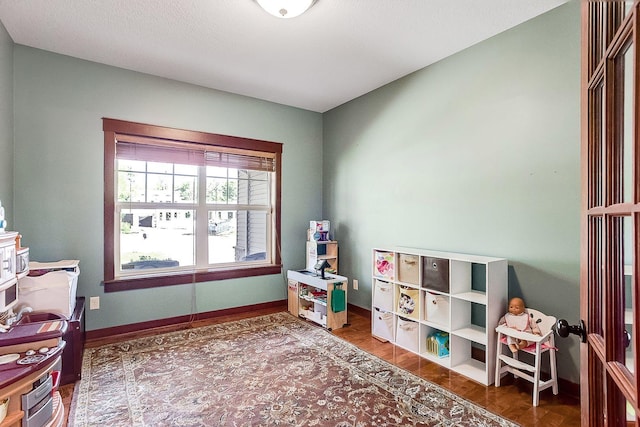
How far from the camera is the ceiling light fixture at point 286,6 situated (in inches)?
82.7

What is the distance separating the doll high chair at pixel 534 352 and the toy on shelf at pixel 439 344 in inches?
17.3

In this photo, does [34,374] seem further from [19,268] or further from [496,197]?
[496,197]

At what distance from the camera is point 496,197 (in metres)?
2.59

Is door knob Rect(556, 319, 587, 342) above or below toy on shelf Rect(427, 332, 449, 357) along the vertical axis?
above

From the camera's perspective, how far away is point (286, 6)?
2137 mm

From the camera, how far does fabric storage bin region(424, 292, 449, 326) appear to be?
2646 millimetres

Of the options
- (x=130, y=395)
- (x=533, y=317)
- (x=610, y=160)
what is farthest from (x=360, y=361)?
(x=610, y=160)

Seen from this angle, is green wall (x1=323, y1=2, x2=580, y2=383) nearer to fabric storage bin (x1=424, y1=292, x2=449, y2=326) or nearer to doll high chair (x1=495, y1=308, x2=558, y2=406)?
doll high chair (x1=495, y1=308, x2=558, y2=406)

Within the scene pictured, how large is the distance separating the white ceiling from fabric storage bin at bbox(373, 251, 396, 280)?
5.95 ft

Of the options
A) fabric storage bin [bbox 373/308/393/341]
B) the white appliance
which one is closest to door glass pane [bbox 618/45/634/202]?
fabric storage bin [bbox 373/308/393/341]

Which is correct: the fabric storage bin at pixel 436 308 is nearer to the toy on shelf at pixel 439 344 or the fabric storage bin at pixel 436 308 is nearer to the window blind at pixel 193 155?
the toy on shelf at pixel 439 344

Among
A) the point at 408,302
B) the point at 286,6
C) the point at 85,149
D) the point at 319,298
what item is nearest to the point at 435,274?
the point at 408,302

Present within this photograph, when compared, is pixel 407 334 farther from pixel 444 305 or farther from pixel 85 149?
pixel 85 149

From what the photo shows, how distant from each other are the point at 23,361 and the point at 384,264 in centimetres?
256
